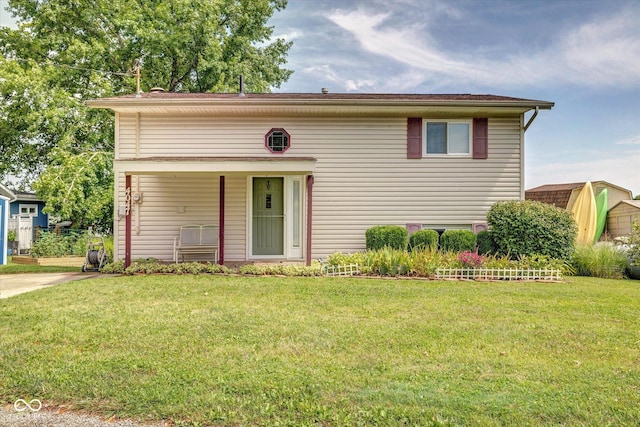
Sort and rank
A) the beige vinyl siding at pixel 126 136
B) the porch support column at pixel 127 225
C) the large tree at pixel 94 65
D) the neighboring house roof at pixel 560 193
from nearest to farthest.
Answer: the porch support column at pixel 127 225 < the beige vinyl siding at pixel 126 136 < the large tree at pixel 94 65 < the neighboring house roof at pixel 560 193

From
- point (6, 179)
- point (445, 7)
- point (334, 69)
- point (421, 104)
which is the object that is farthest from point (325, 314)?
point (6, 179)

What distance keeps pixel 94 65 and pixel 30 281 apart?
14.1 meters

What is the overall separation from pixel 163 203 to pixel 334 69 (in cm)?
980

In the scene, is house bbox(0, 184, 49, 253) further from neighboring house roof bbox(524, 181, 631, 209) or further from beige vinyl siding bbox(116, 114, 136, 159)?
neighboring house roof bbox(524, 181, 631, 209)

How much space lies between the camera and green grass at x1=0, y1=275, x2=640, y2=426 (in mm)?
2547

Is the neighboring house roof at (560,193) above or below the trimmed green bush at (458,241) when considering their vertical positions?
above

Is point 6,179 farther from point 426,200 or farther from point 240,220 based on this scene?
point 426,200

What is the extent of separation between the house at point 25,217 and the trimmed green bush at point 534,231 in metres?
17.7

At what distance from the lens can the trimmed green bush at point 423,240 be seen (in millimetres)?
9000

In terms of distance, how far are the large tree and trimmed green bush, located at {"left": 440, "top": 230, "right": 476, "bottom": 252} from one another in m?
12.8

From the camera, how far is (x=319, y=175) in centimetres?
997

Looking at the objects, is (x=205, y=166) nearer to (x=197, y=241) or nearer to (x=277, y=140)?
(x=197, y=241)

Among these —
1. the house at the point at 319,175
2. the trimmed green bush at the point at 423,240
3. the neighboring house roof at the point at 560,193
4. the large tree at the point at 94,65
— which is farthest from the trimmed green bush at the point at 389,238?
the large tree at the point at 94,65

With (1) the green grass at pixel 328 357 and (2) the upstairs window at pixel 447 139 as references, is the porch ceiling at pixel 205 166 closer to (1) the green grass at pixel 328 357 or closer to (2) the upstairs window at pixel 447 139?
(1) the green grass at pixel 328 357
